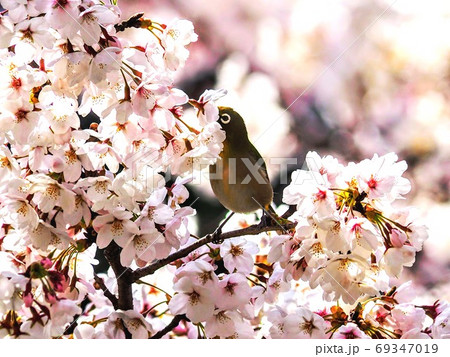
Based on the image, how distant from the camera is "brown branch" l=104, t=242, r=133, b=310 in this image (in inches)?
29.4

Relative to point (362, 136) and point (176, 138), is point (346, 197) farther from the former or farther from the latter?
point (362, 136)

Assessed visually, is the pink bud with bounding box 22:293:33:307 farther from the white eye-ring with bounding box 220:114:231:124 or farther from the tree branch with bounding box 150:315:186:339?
the white eye-ring with bounding box 220:114:231:124

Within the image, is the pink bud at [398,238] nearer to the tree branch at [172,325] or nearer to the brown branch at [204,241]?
the brown branch at [204,241]

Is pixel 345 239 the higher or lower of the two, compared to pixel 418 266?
higher

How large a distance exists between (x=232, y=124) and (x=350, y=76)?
475 millimetres

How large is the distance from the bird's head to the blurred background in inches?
10.6

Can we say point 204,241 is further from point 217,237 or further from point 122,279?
point 122,279

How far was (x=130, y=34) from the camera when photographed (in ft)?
2.97

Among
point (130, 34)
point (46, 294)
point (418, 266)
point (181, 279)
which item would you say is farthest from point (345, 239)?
point (418, 266)

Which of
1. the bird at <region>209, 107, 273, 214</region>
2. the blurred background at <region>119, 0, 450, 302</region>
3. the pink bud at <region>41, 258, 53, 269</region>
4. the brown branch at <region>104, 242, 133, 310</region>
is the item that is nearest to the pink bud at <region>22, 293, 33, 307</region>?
the pink bud at <region>41, 258, 53, 269</region>

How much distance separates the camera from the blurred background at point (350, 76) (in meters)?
1.12

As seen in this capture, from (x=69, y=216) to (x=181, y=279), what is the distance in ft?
0.47

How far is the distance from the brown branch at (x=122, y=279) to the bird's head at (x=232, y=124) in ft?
0.70

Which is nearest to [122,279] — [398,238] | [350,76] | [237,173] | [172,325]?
[172,325]
